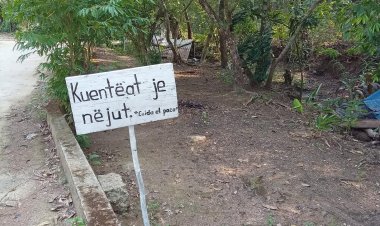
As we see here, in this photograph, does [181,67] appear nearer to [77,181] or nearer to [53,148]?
[53,148]

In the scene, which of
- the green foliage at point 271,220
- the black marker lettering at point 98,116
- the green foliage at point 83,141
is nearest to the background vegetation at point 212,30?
the green foliage at point 83,141

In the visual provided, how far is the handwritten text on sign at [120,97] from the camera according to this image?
2.74 meters

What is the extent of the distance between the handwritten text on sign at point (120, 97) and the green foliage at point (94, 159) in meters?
1.93

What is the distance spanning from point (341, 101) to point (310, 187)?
3632 millimetres

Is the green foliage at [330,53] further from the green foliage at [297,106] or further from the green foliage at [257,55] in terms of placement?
the green foliage at [297,106]

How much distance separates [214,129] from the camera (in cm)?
607

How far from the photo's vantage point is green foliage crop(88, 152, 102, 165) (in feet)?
15.2

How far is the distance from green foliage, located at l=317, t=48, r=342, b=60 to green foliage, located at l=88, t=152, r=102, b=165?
9890 mm

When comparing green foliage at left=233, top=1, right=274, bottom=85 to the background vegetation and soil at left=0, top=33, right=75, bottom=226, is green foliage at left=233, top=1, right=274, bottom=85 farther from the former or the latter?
soil at left=0, top=33, right=75, bottom=226

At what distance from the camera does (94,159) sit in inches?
185

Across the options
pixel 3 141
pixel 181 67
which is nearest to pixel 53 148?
pixel 3 141

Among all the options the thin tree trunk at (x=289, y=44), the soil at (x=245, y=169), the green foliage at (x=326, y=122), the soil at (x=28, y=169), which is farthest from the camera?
the thin tree trunk at (x=289, y=44)

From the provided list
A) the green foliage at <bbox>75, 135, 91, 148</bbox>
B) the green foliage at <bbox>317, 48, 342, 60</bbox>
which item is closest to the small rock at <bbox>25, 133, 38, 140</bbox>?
the green foliage at <bbox>75, 135, 91, 148</bbox>

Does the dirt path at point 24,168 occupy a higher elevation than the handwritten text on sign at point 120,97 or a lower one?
lower
